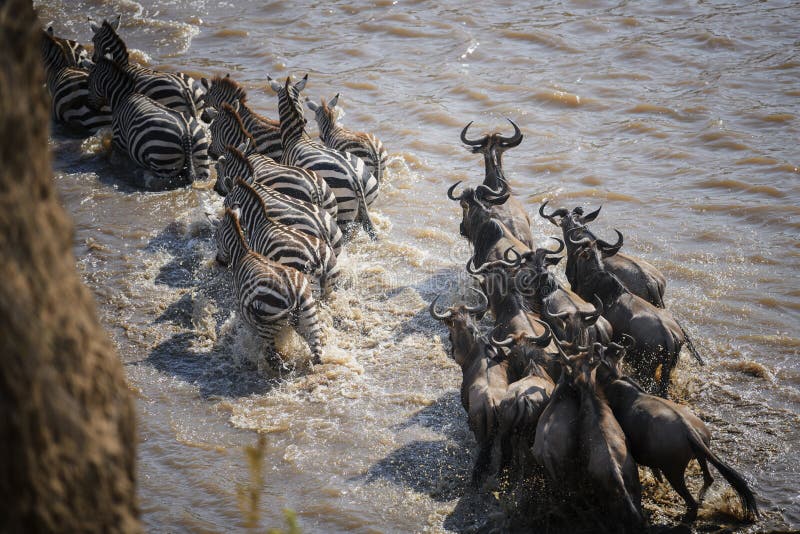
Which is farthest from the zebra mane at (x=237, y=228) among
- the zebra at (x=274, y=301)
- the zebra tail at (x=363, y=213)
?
the zebra tail at (x=363, y=213)

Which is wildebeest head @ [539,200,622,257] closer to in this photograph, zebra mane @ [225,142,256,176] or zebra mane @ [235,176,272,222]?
zebra mane @ [235,176,272,222]

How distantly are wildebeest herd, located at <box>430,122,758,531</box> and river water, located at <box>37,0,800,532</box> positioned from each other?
1.62ft

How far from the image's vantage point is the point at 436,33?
18875mm

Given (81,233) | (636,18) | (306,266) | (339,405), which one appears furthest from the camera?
(636,18)

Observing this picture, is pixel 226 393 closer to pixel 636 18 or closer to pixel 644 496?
pixel 644 496

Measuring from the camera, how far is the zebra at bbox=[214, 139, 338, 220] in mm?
10188

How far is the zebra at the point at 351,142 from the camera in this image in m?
11.9

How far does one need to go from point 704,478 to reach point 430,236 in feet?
18.8

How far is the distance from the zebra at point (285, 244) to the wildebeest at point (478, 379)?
191 cm

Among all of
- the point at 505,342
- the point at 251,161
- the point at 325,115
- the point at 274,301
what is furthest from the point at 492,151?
the point at 505,342

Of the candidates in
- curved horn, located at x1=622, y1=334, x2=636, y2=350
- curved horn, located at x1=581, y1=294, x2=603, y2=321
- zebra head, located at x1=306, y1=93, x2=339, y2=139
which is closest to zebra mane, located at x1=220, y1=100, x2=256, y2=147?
zebra head, located at x1=306, y1=93, x2=339, y2=139

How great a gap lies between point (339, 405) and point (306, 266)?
1.70 m

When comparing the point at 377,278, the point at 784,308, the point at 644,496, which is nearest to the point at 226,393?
the point at 377,278

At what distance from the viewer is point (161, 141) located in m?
12.4
